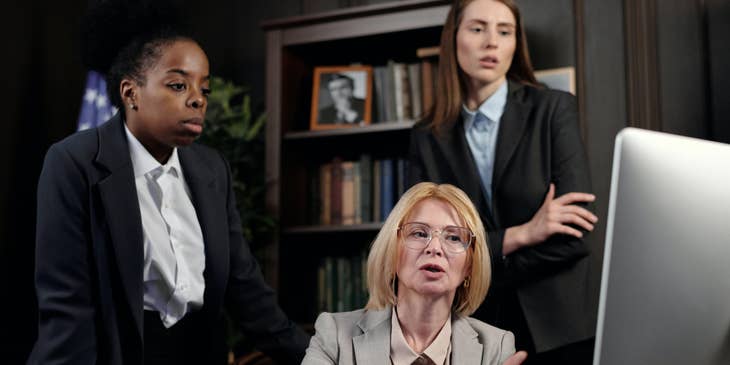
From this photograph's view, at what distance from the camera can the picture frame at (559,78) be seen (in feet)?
9.71

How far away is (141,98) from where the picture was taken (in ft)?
5.49

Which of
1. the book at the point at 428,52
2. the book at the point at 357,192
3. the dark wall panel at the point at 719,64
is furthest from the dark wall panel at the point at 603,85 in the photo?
the book at the point at 357,192

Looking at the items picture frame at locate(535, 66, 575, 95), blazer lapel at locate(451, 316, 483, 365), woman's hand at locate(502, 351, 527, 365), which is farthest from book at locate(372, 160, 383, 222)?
woman's hand at locate(502, 351, 527, 365)

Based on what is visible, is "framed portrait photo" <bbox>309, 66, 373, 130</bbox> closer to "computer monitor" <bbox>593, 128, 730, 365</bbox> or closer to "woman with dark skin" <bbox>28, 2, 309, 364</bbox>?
"woman with dark skin" <bbox>28, 2, 309, 364</bbox>

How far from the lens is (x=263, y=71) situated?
12.3 feet

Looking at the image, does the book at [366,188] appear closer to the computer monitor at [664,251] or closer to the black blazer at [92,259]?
the black blazer at [92,259]

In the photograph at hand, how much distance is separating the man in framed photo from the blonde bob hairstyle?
171cm

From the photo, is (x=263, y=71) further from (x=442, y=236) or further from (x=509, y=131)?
(x=442, y=236)

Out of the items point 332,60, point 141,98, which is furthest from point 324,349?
point 332,60

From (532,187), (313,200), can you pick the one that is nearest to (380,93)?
(313,200)

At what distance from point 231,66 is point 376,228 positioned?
129cm

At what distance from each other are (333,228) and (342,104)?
0.53 metres

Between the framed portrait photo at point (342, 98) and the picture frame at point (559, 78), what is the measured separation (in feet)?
2.33

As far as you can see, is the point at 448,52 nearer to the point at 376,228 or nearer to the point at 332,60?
the point at 376,228
